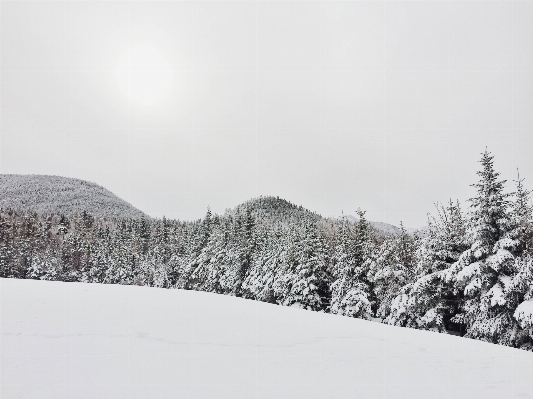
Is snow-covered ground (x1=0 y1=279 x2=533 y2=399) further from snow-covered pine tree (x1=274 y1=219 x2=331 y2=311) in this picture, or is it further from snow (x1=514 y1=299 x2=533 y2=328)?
snow-covered pine tree (x1=274 y1=219 x2=331 y2=311)

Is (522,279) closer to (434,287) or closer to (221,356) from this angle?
(434,287)

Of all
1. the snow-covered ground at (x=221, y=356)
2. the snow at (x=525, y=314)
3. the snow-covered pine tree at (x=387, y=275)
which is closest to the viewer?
the snow-covered ground at (x=221, y=356)

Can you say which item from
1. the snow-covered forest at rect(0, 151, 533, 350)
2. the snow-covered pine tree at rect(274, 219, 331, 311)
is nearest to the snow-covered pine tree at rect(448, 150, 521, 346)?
the snow-covered forest at rect(0, 151, 533, 350)

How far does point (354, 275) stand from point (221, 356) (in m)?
18.2

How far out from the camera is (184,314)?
366 inches

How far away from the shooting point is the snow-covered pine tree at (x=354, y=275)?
70.9 feet

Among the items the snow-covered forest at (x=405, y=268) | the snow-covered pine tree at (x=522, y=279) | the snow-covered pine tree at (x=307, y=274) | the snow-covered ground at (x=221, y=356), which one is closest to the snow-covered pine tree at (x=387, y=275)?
the snow-covered forest at (x=405, y=268)

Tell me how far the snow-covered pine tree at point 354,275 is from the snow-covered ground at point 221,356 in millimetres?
12349

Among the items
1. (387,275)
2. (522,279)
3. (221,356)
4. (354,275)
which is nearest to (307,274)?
(354,275)

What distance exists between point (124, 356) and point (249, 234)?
110ft

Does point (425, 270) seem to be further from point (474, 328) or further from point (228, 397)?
point (228, 397)

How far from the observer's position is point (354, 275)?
23125 mm

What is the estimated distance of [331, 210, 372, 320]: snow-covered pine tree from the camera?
70.9 ft

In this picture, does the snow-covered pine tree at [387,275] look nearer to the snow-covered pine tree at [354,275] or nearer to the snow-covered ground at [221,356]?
the snow-covered pine tree at [354,275]
